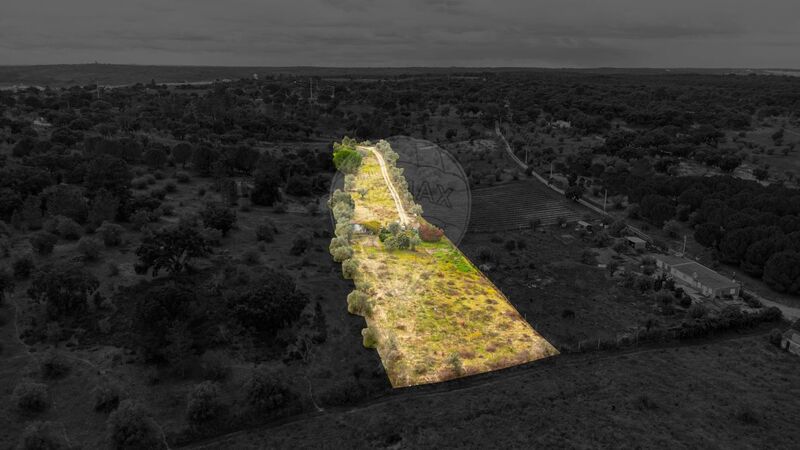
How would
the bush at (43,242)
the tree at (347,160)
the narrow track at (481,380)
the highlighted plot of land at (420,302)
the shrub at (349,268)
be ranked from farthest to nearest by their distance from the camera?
the tree at (347,160) → the shrub at (349,268) → the bush at (43,242) → the highlighted plot of land at (420,302) → the narrow track at (481,380)

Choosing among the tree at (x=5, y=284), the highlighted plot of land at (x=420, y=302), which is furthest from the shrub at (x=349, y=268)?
the tree at (x=5, y=284)

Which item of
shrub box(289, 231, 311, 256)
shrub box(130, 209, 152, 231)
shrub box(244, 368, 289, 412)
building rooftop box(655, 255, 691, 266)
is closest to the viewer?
shrub box(244, 368, 289, 412)

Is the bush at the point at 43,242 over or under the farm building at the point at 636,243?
over

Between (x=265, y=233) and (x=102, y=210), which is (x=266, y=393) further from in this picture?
(x=102, y=210)

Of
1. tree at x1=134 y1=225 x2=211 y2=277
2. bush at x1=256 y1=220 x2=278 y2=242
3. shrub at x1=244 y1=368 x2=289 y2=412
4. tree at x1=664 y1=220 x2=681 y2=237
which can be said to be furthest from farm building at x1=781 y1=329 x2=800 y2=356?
tree at x1=134 y1=225 x2=211 y2=277

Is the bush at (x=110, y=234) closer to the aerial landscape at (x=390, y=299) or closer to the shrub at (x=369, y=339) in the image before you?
the aerial landscape at (x=390, y=299)

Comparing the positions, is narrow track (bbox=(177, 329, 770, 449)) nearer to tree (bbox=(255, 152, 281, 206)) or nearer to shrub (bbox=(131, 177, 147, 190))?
tree (bbox=(255, 152, 281, 206))
